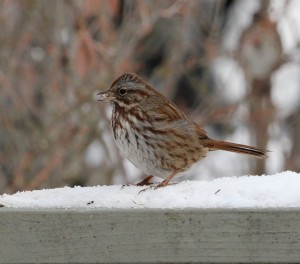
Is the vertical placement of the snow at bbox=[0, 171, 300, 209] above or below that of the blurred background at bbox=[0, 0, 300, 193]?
above

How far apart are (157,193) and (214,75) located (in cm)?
522

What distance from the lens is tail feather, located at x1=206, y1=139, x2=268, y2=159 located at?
417 centimetres

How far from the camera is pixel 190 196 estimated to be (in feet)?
9.05

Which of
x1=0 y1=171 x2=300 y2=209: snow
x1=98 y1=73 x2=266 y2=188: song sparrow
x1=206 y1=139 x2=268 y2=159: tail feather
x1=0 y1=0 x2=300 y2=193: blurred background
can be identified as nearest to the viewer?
x1=0 y1=171 x2=300 y2=209: snow

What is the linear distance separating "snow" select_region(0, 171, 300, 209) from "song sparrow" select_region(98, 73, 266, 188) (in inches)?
34.0

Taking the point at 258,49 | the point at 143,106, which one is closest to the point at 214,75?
the point at 258,49

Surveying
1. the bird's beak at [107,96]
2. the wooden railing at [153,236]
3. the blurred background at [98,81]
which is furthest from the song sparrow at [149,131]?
the wooden railing at [153,236]

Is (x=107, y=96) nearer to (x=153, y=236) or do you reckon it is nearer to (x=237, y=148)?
(x=237, y=148)

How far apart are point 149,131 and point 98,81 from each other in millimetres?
1593

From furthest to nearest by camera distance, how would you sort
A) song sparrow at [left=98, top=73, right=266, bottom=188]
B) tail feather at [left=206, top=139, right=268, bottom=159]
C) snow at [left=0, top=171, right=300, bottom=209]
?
tail feather at [left=206, top=139, right=268, bottom=159] < song sparrow at [left=98, top=73, right=266, bottom=188] < snow at [left=0, top=171, right=300, bottom=209]

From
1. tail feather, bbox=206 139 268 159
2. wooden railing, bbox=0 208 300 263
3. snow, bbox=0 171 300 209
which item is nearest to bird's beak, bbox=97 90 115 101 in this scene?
tail feather, bbox=206 139 268 159

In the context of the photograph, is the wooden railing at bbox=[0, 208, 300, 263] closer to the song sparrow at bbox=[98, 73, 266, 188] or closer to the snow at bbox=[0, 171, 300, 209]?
the snow at bbox=[0, 171, 300, 209]

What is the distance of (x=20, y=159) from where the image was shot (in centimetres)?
594

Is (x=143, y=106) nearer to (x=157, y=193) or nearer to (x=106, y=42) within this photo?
(x=157, y=193)
